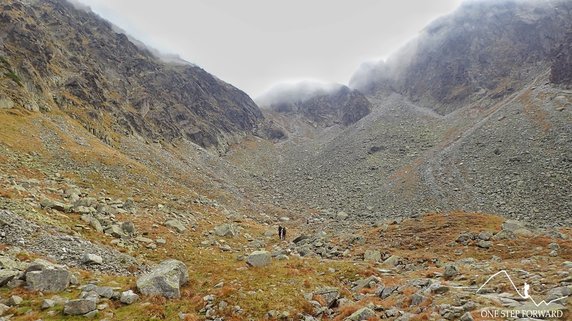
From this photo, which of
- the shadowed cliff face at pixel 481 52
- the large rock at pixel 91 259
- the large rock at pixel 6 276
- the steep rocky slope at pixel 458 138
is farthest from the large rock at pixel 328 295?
the shadowed cliff face at pixel 481 52

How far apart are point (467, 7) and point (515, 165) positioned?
379 feet

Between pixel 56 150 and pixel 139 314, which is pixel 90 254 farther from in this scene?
pixel 56 150

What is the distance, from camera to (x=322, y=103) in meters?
164

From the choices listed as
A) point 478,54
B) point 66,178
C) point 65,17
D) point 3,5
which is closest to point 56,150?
point 66,178

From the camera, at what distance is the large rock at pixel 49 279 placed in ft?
50.0

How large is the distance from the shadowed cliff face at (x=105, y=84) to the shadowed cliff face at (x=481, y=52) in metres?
63.7

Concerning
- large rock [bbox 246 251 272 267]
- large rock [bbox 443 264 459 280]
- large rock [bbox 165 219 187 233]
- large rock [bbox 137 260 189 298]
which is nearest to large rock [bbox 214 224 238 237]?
large rock [bbox 165 219 187 233]

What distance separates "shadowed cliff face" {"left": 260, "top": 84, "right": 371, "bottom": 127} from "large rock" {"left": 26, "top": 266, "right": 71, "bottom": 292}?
126m

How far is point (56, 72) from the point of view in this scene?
7094 centimetres

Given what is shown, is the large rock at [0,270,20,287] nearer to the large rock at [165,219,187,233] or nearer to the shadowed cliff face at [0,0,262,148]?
the large rock at [165,219,187,233]

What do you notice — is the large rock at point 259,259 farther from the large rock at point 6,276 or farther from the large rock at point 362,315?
the large rock at point 6,276

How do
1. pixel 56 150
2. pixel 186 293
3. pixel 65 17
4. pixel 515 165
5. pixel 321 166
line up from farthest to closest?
pixel 65 17, pixel 321 166, pixel 515 165, pixel 56 150, pixel 186 293

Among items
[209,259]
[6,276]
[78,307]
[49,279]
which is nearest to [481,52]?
[209,259]

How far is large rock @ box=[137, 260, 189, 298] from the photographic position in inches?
631
